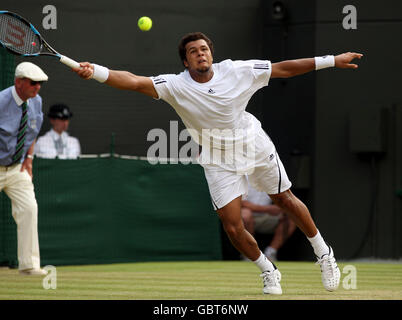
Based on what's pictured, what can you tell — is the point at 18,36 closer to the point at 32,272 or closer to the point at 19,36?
the point at 19,36

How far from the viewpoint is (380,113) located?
41.7ft

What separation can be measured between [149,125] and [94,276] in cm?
435

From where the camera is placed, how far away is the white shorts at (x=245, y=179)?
275 inches

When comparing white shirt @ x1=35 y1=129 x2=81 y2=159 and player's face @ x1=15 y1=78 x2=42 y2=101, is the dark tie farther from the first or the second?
white shirt @ x1=35 y1=129 x2=81 y2=159

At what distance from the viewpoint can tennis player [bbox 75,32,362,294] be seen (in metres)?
6.91

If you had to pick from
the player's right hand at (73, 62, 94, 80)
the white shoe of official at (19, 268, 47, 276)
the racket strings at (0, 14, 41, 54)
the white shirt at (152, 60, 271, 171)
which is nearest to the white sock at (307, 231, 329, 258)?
the white shirt at (152, 60, 271, 171)

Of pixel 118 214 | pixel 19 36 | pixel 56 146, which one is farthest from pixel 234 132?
pixel 56 146

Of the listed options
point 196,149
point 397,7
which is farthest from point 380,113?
point 196,149

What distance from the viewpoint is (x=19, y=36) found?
6844 mm

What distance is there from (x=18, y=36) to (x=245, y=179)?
7.11 ft

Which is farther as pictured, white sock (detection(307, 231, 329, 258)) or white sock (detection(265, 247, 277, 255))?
white sock (detection(265, 247, 277, 255))

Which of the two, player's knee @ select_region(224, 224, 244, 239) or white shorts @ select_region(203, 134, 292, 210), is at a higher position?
white shorts @ select_region(203, 134, 292, 210)

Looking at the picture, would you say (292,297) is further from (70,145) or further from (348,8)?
(348,8)

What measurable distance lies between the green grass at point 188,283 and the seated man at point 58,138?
1692mm
